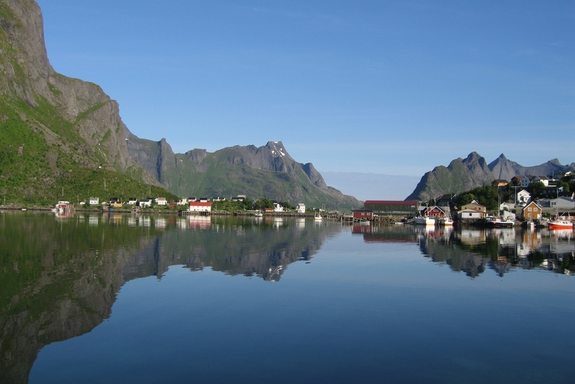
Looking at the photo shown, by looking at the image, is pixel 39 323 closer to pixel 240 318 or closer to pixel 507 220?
pixel 240 318

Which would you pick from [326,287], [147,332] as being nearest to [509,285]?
[326,287]

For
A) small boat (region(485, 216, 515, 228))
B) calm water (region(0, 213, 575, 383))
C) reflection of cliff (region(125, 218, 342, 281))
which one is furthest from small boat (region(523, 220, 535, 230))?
calm water (region(0, 213, 575, 383))

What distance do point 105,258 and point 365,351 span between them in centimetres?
2339

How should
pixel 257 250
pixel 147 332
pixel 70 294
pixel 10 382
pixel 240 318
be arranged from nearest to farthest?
pixel 10 382
pixel 147 332
pixel 240 318
pixel 70 294
pixel 257 250

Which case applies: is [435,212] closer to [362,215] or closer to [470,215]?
[470,215]

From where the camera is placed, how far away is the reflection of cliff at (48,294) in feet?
52.4

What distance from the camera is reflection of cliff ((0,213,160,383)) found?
16.0m

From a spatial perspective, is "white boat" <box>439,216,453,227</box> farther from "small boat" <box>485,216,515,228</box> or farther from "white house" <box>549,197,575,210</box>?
"white house" <box>549,197,575,210</box>

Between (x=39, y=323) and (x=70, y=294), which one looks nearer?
(x=39, y=323)

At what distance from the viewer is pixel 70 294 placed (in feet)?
74.4

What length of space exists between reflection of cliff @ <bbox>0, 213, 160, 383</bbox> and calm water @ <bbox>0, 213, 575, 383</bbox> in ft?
0.23

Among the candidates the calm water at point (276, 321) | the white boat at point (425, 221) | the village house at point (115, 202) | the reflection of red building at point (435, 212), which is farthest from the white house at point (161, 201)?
the calm water at point (276, 321)

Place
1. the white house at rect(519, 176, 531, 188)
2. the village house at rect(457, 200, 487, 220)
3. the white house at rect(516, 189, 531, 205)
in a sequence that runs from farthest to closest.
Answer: the white house at rect(519, 176, 531, 188), the white house at rect(516, 189, 531, 205), the village house at rect(457, 200, 487, 220)

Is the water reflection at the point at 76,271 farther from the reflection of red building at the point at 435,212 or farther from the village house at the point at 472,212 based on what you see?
the village house at the point at 472,212
